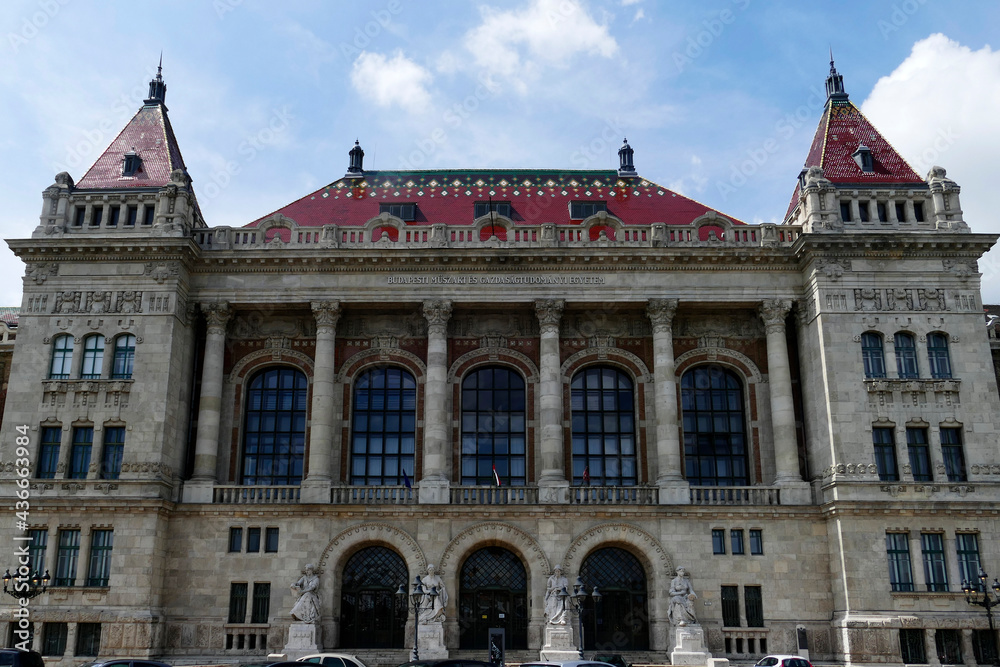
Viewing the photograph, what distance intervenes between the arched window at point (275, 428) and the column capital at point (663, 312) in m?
15.5

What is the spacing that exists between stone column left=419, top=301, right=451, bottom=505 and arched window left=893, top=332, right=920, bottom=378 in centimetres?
1854

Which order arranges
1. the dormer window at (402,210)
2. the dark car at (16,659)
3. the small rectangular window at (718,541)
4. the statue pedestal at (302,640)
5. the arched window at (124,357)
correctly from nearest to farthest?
the dark car at (16,659) → the statue pedestal at (302,640) → the small rectangular window at (718,541) → the arched window at (124,357) → the dormer window at (402,210)

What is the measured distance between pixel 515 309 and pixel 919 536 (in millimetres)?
18434

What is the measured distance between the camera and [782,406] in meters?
39.3

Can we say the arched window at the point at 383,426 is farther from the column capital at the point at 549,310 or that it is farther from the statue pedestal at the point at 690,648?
the statue pedestal at the point at 690,648

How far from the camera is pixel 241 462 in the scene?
4078cm

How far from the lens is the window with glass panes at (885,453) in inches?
1475

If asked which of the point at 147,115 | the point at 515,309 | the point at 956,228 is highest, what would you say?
the point at 147,115

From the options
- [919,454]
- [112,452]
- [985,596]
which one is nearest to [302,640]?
[112,452]

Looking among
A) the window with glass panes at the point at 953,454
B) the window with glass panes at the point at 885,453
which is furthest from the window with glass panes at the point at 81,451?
the window with glass panes at the point at 953,454

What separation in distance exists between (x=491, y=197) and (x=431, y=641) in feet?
69.5

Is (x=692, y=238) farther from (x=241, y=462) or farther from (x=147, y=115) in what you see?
(x=147, y=115)

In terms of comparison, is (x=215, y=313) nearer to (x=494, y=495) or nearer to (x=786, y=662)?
(x=494, y=495)

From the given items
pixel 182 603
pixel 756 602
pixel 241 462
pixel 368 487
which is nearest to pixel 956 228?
pixel 756 602
